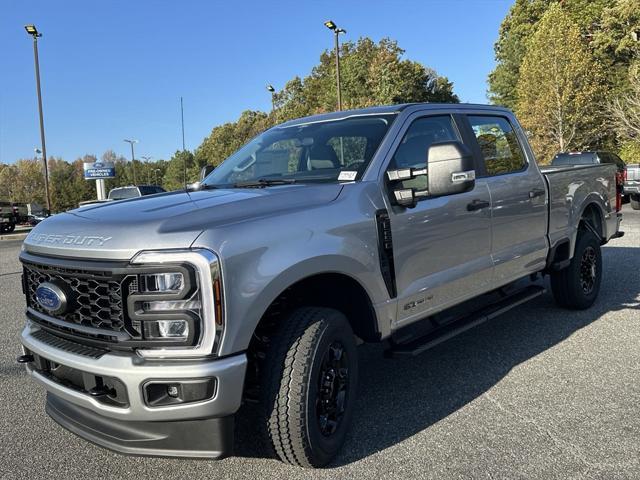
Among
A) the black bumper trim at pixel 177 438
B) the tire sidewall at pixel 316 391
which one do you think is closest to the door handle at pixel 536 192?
the tire sidewall at pixel 316 391

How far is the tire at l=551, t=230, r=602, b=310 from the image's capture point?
5.45 m

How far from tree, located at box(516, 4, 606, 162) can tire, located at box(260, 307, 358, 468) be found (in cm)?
3539

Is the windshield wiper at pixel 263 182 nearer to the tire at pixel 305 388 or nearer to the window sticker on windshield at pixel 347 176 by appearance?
the window sticker on windshield at pixel 347 176

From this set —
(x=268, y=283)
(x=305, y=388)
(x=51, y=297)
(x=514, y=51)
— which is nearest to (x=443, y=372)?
(x=305, y=388)

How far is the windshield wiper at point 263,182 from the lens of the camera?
345 centimetres

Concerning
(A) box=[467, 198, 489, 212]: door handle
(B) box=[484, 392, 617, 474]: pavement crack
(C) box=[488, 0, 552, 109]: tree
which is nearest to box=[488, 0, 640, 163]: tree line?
(C) box=[488, 0, 552, 109]: tree

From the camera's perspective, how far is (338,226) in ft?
9.68

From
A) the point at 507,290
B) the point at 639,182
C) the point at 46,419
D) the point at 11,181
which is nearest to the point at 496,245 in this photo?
the point at 507,290

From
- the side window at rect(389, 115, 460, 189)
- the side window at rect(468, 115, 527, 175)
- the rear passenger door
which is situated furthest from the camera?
the side window at rect(468, 115, 527, 175)

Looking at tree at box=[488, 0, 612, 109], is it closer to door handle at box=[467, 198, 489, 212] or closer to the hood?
door handle at box=[467, 198, 489, 212]

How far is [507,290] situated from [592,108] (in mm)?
34542

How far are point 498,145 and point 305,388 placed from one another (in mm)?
2940

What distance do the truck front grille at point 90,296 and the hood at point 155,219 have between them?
0.29 feet

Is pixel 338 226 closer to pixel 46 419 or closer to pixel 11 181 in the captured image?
pixel 46 419
